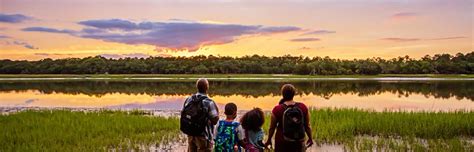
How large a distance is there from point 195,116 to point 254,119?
0.90 m

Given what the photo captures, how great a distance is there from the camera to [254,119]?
21.1ft

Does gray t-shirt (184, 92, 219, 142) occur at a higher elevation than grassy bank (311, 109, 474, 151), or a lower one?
higher

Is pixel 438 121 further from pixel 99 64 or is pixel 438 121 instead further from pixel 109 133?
pixel 99 64

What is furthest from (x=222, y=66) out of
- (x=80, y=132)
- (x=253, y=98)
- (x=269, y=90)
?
(x=80, y=132)

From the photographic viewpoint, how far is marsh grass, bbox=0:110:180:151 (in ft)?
33.0

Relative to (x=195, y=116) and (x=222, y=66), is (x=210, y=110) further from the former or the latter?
(x=222, y=66)

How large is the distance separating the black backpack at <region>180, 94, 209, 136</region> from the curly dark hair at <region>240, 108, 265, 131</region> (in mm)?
624

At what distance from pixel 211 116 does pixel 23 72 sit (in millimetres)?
104170

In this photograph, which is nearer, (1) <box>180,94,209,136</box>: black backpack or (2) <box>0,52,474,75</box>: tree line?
(1) <box>180,94,209,136</box>: black backpack

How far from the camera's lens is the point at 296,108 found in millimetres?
6180

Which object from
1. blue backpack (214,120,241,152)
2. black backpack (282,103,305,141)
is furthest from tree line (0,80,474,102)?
black backpack (282,103,305,141)

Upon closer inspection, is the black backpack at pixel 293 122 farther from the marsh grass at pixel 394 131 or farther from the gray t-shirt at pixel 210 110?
the marsh grass at pixel 394 131

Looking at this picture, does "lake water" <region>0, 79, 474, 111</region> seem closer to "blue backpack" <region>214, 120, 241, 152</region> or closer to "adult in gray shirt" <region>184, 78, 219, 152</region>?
"adult in gray shirt" <region>184, 78, 219, 152</region>

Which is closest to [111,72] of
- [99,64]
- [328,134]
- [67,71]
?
[99,64]
